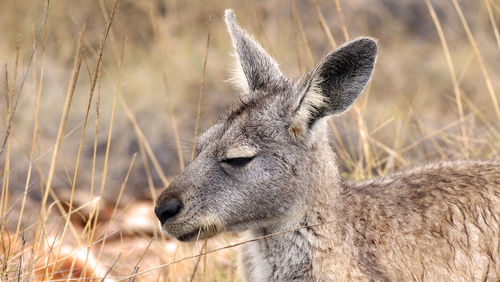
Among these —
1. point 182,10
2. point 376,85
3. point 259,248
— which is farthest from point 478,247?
point 182,10

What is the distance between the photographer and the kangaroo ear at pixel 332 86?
3.80 meters

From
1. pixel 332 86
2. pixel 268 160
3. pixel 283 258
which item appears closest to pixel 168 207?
pixel 268 160

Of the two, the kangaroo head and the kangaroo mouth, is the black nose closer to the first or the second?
the kangaroo head

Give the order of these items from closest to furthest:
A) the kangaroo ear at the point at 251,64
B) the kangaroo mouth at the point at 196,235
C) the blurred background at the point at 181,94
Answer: the kangaroo mouth at the point at 196,235
the kangaroo ear at the point at 251,64
the blurred background at the point at 181,94

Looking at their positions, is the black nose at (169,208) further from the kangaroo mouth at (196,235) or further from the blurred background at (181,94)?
the blurred background at (181,94)

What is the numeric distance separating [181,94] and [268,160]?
4746 mm

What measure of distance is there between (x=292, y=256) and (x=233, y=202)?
453 mm

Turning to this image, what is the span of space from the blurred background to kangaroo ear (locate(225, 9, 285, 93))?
907mm

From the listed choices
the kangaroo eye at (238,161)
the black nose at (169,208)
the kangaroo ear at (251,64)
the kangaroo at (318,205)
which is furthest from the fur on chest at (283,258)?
the kangaroo ear at (251,64)

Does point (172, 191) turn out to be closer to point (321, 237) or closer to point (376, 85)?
point (321, 237)

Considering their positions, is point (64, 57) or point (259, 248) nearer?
point (259, 248)

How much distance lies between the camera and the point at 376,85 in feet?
33.6

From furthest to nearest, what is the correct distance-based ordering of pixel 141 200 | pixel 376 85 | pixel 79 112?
pixel 376 85
pixel 79 112
pixel 141 200

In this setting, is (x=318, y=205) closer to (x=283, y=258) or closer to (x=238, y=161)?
(x=283, y=258)
